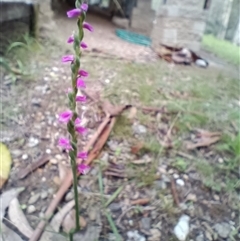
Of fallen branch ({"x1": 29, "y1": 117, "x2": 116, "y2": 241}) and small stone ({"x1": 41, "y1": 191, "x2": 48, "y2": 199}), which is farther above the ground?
fallen branch ({"x1": 29, "y1": 117, "x2": 116, "y2": 241})

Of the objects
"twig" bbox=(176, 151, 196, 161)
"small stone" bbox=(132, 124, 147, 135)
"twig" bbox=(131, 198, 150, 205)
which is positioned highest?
"small stone" bbox=(132, 124, 147, 135)

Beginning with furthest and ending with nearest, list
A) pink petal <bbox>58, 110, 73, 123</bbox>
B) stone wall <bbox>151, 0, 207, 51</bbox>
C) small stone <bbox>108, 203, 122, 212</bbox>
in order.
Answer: stone wall <bbox>151, 0, 207, 51</bbox> → small stone <bbox>108, 203, 122, 212</bbox> → pink petal <bbox>58, 110, 73, 123</bbox>

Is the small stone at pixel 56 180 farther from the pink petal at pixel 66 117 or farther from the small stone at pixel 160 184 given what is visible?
the pink petal at pixel 66 117

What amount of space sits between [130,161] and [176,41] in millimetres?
1328

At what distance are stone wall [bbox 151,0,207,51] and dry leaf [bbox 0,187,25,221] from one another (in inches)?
59.4

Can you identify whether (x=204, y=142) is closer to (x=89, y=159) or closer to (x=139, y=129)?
(x=139, y=129)

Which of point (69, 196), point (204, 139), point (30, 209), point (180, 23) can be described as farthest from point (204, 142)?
point (180, 23)

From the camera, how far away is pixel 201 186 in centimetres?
93

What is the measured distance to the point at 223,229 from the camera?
0.81 meters

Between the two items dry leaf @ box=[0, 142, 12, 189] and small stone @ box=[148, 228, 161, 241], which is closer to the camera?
small stone @ box=[148, 228, 161, 241]

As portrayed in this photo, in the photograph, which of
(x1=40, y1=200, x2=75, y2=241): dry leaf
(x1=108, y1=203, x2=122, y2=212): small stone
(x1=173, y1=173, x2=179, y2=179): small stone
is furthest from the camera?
(x1=173, y1=173, x2=179, y2=179): small stone

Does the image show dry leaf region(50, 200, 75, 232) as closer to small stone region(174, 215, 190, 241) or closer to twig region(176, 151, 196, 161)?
small stone region(174, 215, 190, 241)

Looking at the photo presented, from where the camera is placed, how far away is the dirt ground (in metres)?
0.82

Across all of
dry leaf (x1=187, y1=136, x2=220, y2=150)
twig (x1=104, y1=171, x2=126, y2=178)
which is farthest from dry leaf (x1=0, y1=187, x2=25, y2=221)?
dry leaf (x1=187, y1=136, x2=220, y2=150)
